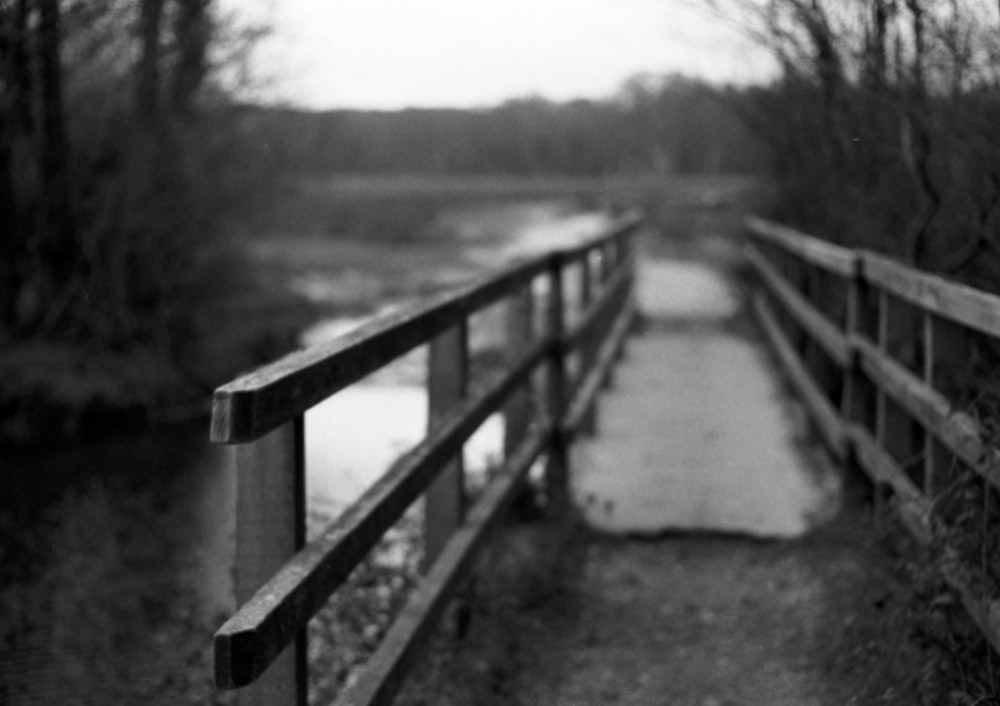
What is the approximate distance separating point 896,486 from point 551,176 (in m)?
80.2

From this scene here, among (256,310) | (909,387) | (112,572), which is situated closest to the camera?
(909,387)

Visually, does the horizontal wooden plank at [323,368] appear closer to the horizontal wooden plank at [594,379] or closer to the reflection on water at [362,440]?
the reflection on water at [362,440]

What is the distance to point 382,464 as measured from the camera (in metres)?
7.16

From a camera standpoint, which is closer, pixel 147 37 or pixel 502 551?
pixel 502 551

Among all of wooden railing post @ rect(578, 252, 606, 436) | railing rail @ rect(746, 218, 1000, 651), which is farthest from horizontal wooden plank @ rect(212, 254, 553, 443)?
wooden railing post @ rect(578, 252, 606, 436)

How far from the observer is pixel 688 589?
540cm

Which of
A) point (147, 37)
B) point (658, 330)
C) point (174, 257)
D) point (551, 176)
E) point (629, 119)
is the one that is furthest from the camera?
point (551, 176)

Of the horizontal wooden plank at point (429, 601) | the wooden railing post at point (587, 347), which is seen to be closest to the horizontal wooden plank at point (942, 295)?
the horizontal wooden plank at point (429, 601)

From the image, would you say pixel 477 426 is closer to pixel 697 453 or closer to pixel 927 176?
pixel 927 176

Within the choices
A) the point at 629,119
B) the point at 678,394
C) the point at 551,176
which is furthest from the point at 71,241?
the point at 551,176

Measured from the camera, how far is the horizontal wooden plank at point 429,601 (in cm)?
325

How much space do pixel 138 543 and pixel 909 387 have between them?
12.1 feet

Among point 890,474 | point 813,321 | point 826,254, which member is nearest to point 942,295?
point 890,474

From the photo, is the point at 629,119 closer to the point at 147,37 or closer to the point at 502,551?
the point at 147,37
